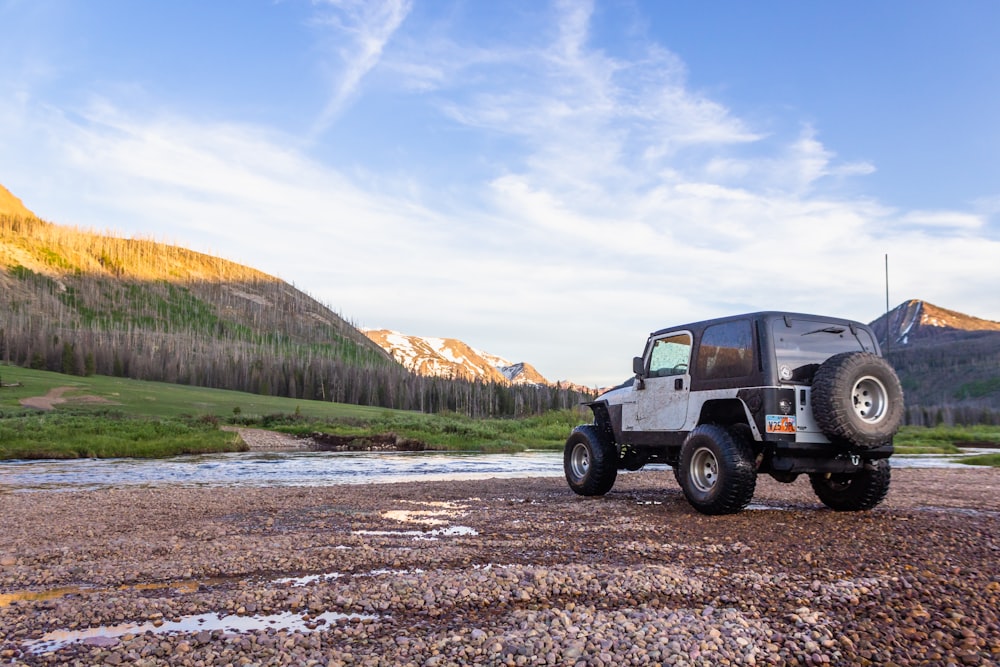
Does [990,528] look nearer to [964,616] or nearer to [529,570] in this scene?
[964,616]

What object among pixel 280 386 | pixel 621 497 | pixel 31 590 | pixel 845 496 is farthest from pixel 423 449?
pixel 280 386

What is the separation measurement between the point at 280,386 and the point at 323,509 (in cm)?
12678

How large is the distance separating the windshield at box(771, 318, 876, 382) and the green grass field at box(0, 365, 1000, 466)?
29432 millimetres

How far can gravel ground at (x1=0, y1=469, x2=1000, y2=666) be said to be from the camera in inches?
179

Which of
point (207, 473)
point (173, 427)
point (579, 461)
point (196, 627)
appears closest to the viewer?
point (196, 627)

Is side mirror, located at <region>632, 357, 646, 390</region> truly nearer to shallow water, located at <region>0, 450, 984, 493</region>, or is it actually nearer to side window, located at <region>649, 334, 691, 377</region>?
side window, located at <region>649, 334, 691, 377</region>

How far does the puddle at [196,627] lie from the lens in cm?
488

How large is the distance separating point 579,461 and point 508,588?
8362 mm

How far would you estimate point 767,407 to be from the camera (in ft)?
33.1

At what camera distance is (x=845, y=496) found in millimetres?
11602

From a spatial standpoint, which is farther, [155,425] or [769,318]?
[155,425]

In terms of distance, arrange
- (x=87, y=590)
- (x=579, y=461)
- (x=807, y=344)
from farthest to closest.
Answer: (x=579, y=461) → (x=807, y=344) → (x=87, y=590)

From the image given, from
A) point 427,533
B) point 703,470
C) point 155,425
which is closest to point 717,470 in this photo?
point 703,470

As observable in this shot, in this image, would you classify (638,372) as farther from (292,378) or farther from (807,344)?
(292,378)
